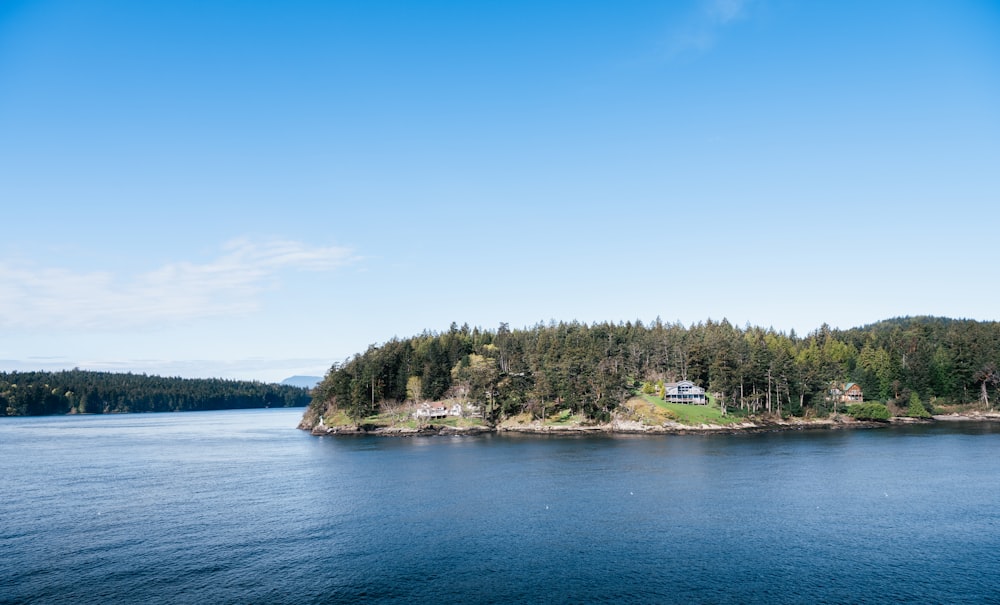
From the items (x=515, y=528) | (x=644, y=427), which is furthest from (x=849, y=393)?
(x=515, y=528)

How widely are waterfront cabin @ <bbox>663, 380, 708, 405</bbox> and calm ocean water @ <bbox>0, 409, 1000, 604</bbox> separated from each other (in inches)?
2352

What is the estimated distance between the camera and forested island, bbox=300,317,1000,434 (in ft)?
506

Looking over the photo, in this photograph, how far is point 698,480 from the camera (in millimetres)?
79062

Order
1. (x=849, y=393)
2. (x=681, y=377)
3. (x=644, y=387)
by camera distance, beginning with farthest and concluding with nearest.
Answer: (x=681, y=377), (x=644, y=387), (x=849, y=393)

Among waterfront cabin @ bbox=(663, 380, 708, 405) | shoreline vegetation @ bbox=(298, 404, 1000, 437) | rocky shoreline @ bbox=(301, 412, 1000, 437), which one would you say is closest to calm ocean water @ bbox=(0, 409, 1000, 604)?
rocky shoreline @ bbox=(301, 412, 1000, 437)

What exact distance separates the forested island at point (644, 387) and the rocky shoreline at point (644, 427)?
0.85 meters

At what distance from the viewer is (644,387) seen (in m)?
183

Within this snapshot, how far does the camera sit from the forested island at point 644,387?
506ft

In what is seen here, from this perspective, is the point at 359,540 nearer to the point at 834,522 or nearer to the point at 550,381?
the point at 834,522

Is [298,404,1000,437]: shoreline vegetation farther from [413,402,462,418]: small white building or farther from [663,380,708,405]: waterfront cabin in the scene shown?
[663,380,708,405]: waterfront cabin

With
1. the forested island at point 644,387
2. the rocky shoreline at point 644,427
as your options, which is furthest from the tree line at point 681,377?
the rocky shoreline at point 644,427

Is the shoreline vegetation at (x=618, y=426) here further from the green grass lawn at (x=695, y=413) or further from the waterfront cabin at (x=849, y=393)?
the waterfront cabin at (x=849, y=393)

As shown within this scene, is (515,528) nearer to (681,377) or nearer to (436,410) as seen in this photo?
(436,410)

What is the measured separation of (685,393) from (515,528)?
12277 cm
